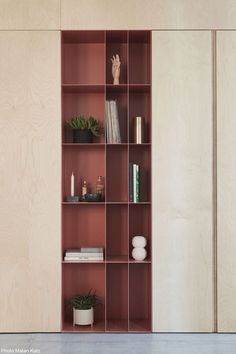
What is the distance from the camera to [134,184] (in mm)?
4004

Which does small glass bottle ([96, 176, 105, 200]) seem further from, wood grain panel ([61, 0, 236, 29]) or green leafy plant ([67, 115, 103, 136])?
wood grain panel ([61, 0, 236, 29])

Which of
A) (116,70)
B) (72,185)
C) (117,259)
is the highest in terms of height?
(116,70)

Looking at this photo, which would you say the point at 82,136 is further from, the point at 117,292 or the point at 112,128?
the point at 117,292

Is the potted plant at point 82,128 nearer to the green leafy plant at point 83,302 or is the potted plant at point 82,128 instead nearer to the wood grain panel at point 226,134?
the wood grain panel at point 226,134

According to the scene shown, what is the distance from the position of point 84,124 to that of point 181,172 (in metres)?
0.87

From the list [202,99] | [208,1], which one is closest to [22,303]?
[202,99]

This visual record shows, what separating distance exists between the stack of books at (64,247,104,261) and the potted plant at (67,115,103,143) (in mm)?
879

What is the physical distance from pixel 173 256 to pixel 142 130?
1.03 meters

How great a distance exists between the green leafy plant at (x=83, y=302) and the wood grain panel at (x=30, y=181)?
0.20 m

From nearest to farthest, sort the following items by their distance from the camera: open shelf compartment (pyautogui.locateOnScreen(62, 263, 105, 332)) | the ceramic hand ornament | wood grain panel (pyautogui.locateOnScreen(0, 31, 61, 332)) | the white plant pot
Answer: wood grain panel (pyautogui.locateOnScreen(0, 31, 61, 332))
the white plant pot
the ceramic hand ornament
open shelf compartment (pyautogui.locateOnScreen(62, 263, 105, 332))

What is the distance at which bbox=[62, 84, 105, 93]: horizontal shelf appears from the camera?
4.01 metres

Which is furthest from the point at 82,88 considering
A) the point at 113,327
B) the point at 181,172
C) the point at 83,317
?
the point at 113,327

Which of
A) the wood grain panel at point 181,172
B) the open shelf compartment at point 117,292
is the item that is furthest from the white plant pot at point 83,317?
the wood grain panel at point 181,172

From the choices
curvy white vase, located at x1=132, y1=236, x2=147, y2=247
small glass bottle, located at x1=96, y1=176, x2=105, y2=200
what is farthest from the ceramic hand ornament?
curvy white vase, located at x1=132, y1=236, x2=147, y2=247
